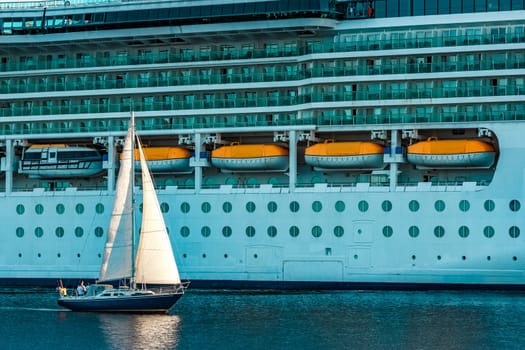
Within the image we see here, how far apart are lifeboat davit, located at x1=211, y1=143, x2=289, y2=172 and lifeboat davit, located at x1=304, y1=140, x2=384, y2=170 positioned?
1.46m

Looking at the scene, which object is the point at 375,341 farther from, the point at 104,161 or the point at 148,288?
the point at 104,161

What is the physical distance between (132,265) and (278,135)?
28.2 ft

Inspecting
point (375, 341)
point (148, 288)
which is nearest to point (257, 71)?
point (148, 288)

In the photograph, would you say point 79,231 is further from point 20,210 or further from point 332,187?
point 332,187

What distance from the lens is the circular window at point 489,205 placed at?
156 feet

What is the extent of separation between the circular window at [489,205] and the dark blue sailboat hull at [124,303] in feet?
37.4

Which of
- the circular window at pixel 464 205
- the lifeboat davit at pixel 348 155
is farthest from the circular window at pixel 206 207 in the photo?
the circular window at pixel 464 205

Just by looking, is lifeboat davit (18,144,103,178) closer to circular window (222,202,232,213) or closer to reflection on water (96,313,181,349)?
circular window (222,202,232,213)

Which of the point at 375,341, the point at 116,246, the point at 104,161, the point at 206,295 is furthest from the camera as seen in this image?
the point at 104,161

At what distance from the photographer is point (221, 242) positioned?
50.3 m

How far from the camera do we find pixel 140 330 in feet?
135

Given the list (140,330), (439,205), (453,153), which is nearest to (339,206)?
(439,205)

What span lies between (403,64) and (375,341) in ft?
46.6

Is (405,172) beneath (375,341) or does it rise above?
above
